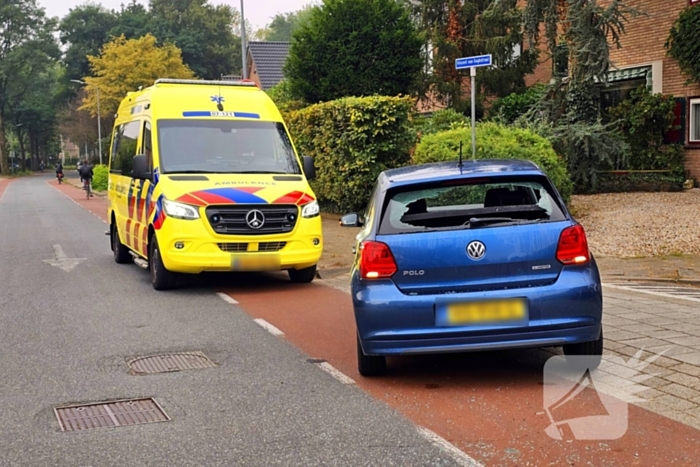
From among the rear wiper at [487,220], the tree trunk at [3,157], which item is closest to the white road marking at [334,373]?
the rear wiper at [487,220]

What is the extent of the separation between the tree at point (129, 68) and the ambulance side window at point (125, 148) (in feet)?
168

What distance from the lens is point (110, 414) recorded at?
572 cm

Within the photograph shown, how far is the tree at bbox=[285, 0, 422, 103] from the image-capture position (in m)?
24.8

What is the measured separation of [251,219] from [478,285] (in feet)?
16.9

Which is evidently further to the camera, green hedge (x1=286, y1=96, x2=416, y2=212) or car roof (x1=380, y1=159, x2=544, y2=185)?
green hedge (x1=286, y1=96, x2=416, y2=212)

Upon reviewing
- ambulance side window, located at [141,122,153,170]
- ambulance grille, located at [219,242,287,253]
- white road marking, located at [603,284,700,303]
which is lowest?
white road marking, located at [603,284,700,303]

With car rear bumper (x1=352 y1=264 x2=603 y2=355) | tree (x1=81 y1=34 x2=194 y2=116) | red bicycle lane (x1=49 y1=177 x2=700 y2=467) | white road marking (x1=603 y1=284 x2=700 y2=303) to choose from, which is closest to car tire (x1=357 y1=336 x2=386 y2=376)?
red bicycle lane (x1=49 y1=177 x2=700 y2=467)

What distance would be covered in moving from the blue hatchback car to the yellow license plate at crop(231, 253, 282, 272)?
15.1 ft

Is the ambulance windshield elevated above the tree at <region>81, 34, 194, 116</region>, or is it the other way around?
the tree at <region>81, 34, 194, 116</region>

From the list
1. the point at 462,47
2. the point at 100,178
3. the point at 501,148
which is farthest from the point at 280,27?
the point at 501,148

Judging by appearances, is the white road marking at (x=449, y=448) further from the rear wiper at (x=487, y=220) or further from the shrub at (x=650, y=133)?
the shrub at (x=650, y=133)

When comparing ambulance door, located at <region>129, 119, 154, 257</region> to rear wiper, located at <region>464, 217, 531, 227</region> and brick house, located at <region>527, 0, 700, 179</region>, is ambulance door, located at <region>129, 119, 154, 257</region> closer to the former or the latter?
rear wiper, located at <region>464, 217, 531, 227</region>

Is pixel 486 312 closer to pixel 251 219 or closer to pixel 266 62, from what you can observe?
pixel 251 219

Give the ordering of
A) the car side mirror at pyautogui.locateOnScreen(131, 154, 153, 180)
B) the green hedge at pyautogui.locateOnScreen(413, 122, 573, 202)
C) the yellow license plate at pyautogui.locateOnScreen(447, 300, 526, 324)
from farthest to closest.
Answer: the green hedge at pyautogui.locateOnScreen(413, 122, 573, 202), the car side mirror at pyautogui.locateOnScreen(131, 154, 153, 180), the yellow license plate at pyautogui.locateOnScreen(447, 300, 526, 324)
